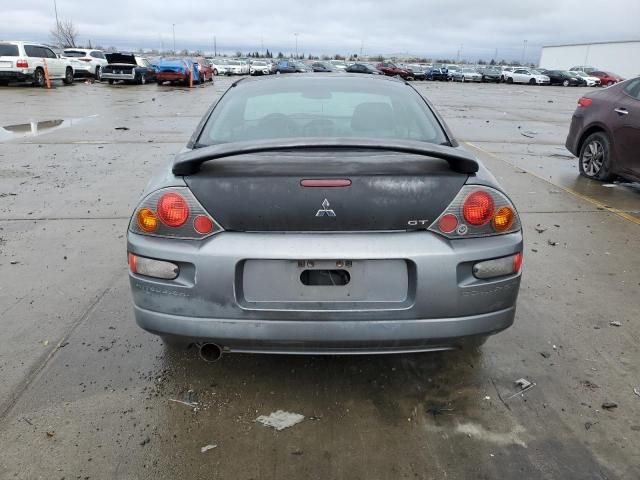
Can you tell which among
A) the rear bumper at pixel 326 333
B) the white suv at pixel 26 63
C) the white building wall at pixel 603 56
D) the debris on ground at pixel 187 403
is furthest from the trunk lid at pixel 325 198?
the white building wall at pixel 603 56

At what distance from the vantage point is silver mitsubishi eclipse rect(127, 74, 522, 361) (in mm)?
2166

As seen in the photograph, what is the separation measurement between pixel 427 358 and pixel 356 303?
36.2 inches

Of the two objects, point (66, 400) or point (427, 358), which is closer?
point (66, 400)

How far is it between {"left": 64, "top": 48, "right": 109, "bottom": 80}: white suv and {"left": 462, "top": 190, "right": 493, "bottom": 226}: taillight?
107ft

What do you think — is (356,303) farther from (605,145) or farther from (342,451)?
(605,145)

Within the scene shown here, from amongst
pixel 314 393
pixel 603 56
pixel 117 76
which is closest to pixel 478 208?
pixel 314 393

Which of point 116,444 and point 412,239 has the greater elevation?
point 412,239

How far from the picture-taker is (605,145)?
6930 millimetres

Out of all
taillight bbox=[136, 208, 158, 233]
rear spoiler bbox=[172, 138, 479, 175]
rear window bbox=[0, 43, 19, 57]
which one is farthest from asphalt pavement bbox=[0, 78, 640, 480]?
rear window bbox=[0, 43, 19, 57]

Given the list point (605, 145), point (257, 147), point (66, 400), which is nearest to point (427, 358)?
point (257, 147)

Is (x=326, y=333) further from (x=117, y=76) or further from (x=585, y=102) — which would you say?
(x=117, y=76)

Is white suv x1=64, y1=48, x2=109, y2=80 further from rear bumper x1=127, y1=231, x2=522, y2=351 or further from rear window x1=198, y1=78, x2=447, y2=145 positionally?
rear bumper x1=127, y1=231, x2=522, y2=351

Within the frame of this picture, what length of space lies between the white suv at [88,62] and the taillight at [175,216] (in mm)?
32082

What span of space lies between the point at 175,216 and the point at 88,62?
113 ft
